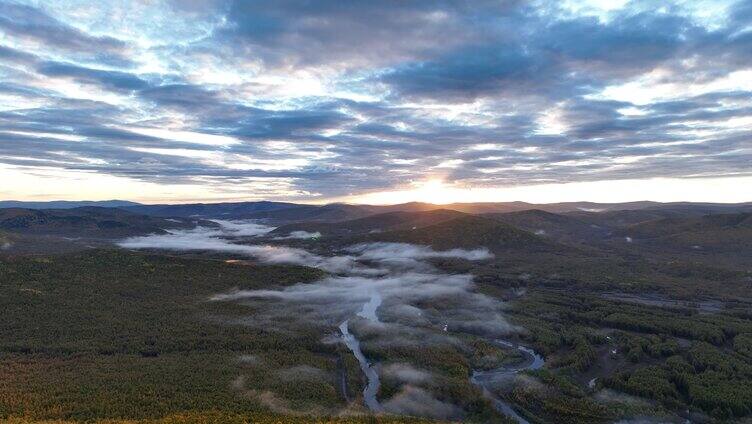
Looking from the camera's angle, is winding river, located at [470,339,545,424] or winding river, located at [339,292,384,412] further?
winding river, located at [339,292,384,412]

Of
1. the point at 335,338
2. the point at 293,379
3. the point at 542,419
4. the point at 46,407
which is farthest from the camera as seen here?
the point at 335,338

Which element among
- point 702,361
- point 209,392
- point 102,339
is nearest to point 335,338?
point 209,392

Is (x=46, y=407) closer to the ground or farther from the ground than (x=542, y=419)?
farther from the ground

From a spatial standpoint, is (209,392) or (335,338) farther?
(335,338)

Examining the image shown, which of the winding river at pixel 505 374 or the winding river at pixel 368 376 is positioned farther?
the winding river at pixel 368 376

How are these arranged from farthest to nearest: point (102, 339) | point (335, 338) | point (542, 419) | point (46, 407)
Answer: point (335, 338) → point (102, 339) → point (542, 419) → point (46, 407)

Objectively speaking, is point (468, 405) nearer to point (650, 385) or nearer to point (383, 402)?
point (383, 402)

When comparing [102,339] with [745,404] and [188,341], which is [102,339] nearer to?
[188,341]

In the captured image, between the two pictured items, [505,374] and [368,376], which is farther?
[505,374]

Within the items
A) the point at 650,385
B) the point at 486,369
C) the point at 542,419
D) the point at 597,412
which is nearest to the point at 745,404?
the point at 650,385
